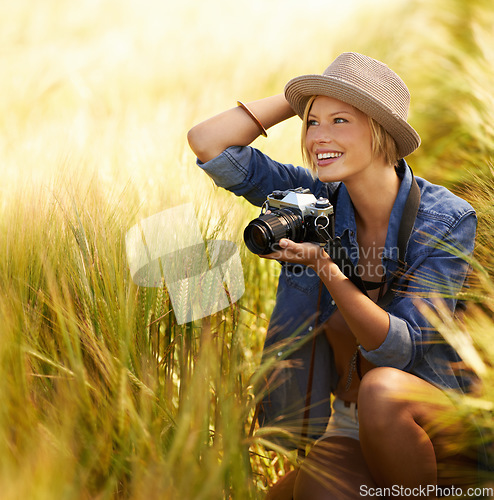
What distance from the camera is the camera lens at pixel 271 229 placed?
130cm

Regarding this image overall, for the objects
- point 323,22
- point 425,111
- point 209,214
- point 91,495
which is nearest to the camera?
point 91,495

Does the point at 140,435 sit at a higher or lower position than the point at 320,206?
lower

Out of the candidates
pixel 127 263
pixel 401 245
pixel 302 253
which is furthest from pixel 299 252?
pixel 127 263

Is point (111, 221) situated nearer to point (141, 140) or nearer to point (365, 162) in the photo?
point (365, 162)

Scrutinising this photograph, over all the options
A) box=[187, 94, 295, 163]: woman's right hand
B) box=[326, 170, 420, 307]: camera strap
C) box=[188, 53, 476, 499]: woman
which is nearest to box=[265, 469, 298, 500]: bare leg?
box=[188, 53, 476, 499]: woman

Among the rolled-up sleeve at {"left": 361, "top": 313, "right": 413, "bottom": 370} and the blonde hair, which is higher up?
the blonde hair

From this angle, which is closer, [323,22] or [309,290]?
[309,290]

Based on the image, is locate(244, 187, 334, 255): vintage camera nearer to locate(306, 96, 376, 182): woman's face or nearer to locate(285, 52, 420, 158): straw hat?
locate(306, 96, 376, 182): woman's face

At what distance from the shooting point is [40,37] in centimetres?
560

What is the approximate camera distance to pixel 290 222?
1362 millimetres

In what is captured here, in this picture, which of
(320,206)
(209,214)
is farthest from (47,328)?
(320,206)

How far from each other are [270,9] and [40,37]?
2.44 m

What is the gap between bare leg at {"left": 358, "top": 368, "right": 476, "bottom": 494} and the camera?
4.06ft

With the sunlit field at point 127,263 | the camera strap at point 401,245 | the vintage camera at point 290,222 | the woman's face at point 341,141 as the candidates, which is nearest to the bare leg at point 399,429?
the sunlit field at point 127,263
